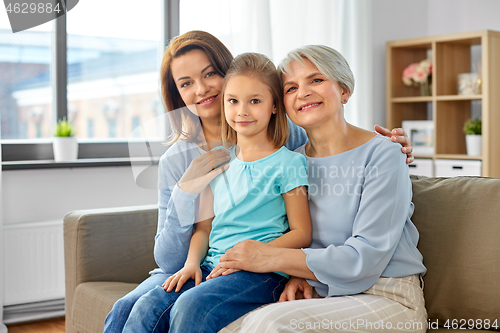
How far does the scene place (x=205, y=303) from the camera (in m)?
1.16

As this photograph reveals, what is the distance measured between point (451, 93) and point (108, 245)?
2731 millimetres

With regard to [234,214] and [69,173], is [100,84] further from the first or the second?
[234,214]

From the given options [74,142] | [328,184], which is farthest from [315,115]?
[74,142]

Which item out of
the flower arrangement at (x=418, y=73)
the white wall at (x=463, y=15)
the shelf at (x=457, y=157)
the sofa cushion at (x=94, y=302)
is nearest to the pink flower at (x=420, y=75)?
the flower arrangement at (x=418, y=73)

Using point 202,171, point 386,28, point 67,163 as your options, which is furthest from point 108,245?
point 386,28

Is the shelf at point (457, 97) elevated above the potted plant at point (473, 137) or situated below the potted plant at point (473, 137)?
above

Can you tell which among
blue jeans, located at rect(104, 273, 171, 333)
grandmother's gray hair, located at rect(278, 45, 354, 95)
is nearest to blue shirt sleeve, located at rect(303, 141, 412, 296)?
grandmother's gray hair, located at rect(278, 45, 354, 95)

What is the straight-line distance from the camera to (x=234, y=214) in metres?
1.34

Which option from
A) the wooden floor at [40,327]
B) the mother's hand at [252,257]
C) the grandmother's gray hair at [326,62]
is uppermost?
the grandmother's gray hair at [326,62]

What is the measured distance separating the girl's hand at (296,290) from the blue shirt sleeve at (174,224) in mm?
323

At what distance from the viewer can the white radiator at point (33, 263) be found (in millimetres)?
2439

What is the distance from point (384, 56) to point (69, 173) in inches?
99.4

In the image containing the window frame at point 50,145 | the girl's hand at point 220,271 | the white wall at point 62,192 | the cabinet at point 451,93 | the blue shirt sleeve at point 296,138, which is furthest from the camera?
the cabinet at point 451,93

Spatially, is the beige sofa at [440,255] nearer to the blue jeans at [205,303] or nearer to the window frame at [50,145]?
the blue jeans at [205,303]
